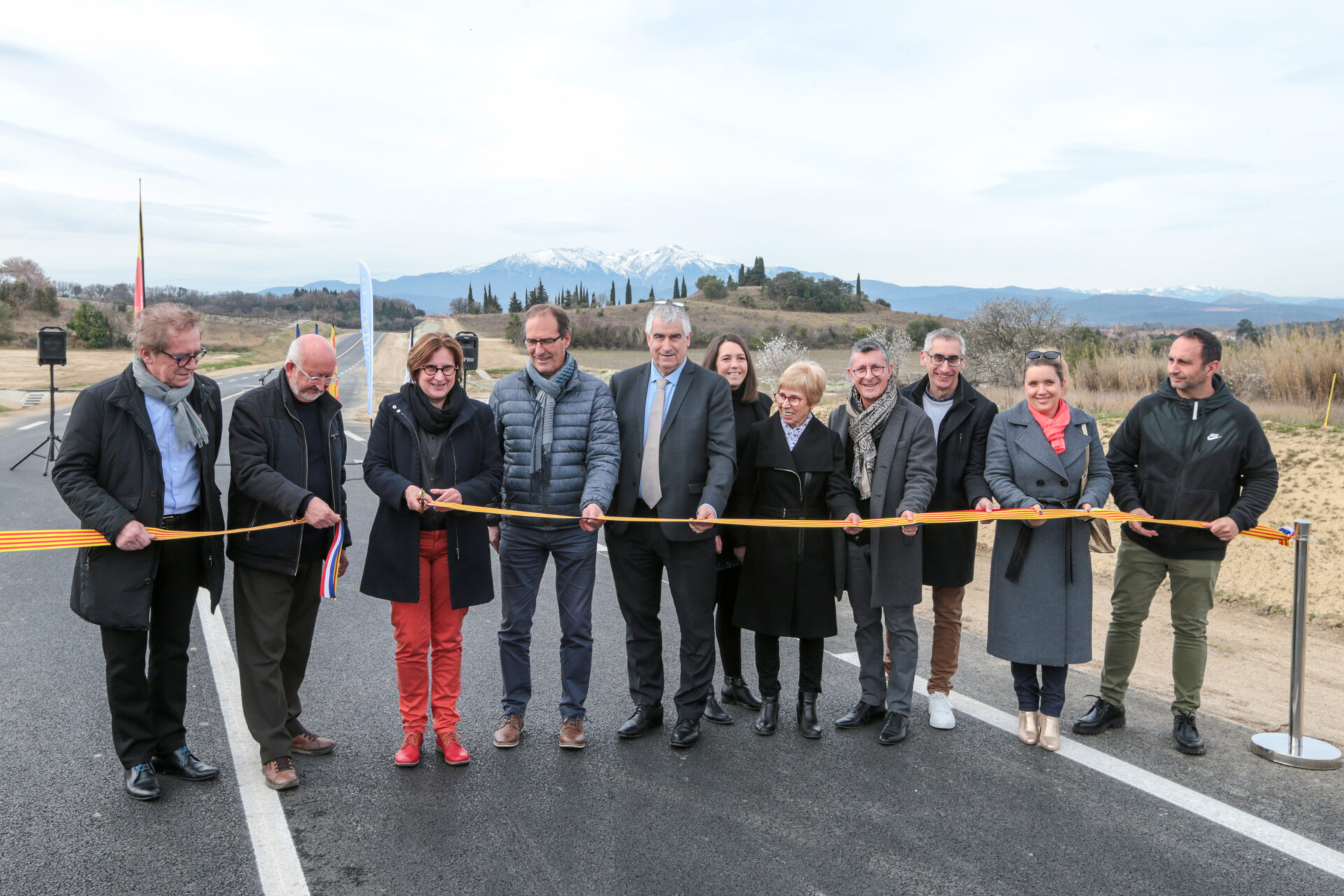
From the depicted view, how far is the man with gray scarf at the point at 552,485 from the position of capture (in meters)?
4.53

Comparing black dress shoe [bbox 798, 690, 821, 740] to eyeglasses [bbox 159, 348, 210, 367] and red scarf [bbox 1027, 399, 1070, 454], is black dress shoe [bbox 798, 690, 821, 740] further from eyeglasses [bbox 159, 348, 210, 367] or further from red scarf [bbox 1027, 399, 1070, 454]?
eyeglasses [bbox 159, 348, 210, 367]

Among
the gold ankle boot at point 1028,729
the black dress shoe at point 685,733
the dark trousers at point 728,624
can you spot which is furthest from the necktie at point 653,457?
the gold ankle boot at point 1028,729

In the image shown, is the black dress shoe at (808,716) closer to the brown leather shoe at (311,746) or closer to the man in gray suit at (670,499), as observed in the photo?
the man in gray suit at (670,499)

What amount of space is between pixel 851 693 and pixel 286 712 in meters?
3.13

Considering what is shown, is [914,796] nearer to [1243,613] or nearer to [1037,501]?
[1037,501]

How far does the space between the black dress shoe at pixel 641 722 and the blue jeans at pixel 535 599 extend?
29 centimetres

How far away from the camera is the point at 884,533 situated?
4758mm

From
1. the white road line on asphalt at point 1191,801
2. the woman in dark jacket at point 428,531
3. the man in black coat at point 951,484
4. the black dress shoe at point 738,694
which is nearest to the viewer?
the white road line on asphalt at point 1191,801

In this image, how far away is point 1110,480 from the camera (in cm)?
474

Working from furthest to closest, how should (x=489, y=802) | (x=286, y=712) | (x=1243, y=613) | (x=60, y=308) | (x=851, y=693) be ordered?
(x=60, y=308) < (x=1243, y=613) < (x=851, y=693) < (x=286, y=712) < (x=489, y=802)

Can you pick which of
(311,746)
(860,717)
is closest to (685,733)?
(860,717)

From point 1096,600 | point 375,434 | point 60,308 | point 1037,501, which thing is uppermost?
point 60,308

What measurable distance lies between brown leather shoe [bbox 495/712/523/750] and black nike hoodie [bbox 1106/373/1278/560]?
3498 millimetres

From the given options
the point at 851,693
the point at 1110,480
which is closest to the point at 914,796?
the point at 851,693
